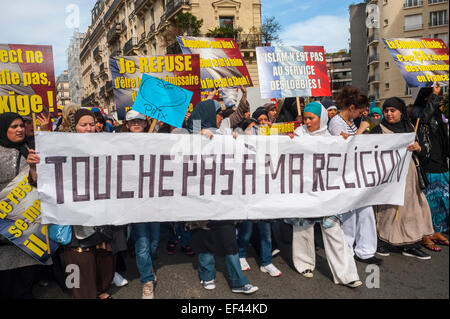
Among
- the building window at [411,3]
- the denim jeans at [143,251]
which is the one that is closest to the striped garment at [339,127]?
the denim jeans at [143,251]

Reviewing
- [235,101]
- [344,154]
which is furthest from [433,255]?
[235,101]

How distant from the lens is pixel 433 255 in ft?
13.0

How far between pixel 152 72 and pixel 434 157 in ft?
12.9

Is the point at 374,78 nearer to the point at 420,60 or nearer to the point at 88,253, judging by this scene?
the point at 420,60

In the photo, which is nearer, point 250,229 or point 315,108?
point 315,108

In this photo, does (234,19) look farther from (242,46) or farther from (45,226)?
(45,226)

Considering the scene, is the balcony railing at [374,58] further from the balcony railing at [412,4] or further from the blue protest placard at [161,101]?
the blue protest placard at [161,101]

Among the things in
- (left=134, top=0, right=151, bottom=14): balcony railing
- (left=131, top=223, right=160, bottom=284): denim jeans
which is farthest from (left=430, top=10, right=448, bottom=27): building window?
(left=131, top=223, right=160, bottom=284): denim jeans

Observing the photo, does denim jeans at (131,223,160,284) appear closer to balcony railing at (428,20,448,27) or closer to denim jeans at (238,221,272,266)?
denim jeans at (238,221,272,266)

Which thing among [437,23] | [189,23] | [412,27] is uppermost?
[412,27]

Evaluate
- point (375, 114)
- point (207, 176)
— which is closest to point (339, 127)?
point (207, 176)

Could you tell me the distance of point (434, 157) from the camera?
421cm

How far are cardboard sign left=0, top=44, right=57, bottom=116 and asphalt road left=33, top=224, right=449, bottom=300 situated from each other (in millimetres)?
1933

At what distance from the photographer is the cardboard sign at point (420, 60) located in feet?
14.8
